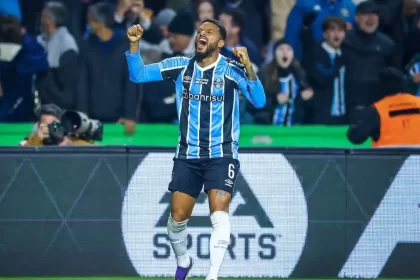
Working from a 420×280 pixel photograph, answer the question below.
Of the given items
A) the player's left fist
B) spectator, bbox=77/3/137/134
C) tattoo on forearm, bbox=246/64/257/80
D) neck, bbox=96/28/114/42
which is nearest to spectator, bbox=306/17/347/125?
spectator, bbox=77/3/137/134

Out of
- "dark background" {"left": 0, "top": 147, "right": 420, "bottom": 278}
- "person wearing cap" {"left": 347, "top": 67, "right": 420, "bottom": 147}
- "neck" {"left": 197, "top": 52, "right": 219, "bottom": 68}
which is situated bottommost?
"dark background" {"left": 0, "top": 147, "right": 420, "bottom": 278}

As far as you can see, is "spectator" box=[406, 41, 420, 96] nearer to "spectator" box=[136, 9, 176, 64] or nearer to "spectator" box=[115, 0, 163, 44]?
"spectator" box=[136, 9, 176, 64]

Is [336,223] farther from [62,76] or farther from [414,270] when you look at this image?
[62,76]

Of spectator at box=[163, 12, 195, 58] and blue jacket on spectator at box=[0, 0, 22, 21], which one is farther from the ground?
blue jacket on spectator at box=[0, 0, 22, 21]

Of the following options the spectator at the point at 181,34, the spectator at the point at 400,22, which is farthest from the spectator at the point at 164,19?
the spectator at the point at 400,22

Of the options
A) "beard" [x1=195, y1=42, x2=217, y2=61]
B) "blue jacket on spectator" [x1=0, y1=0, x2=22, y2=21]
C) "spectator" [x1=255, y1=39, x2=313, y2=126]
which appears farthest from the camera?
"blue jacket on spectator" [x1=0, y1=0, x2=22, y2=21]

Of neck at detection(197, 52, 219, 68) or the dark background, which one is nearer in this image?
neck at detection(197, 52, 219, 68)

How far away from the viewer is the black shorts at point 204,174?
8.88 m

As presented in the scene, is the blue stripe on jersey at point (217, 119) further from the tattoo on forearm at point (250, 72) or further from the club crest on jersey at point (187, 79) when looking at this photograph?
the tattoo on forearm at point (250, 72)

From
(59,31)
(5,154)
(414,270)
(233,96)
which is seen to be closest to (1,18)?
(59,31)

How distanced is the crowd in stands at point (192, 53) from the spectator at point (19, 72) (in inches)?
0.4

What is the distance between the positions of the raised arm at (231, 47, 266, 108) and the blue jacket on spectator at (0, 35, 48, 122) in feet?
14.2

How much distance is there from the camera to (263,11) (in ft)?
43.4

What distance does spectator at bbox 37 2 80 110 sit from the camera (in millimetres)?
12453
